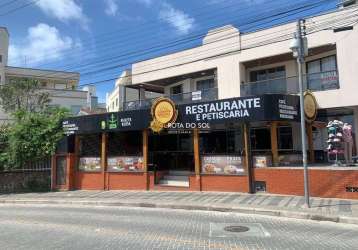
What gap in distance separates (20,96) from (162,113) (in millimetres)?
28227

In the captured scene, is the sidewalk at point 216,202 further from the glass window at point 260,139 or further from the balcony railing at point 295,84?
the balcony railing at point 295,84

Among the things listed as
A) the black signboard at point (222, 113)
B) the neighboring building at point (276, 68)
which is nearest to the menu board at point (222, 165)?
the black signboard at point (222, 113)

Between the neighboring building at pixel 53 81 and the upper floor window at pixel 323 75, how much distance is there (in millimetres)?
28676

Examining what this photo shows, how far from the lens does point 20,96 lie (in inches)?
1686

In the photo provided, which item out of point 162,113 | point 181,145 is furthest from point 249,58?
point 162,113

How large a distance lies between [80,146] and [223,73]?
9745 mm

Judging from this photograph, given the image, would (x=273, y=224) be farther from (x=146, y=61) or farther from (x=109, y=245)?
(x=146, y=61)

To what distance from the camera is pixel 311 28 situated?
72.2ft

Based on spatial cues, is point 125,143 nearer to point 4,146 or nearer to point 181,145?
point 181,145

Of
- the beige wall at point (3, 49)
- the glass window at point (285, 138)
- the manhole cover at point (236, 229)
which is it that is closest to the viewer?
the manhole cover at point (236, 229)

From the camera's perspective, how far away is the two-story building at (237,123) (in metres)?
17.3

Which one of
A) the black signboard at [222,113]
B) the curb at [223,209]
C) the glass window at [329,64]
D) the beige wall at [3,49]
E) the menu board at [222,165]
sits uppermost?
the beige wall at [3,49]

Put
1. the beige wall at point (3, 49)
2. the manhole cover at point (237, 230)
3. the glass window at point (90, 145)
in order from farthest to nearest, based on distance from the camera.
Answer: the beige wall at point (3, 49), the glass window at point (90, 145), the manhole cover at point (237, 230)

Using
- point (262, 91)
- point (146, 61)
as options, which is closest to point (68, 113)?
point (146, 61)
